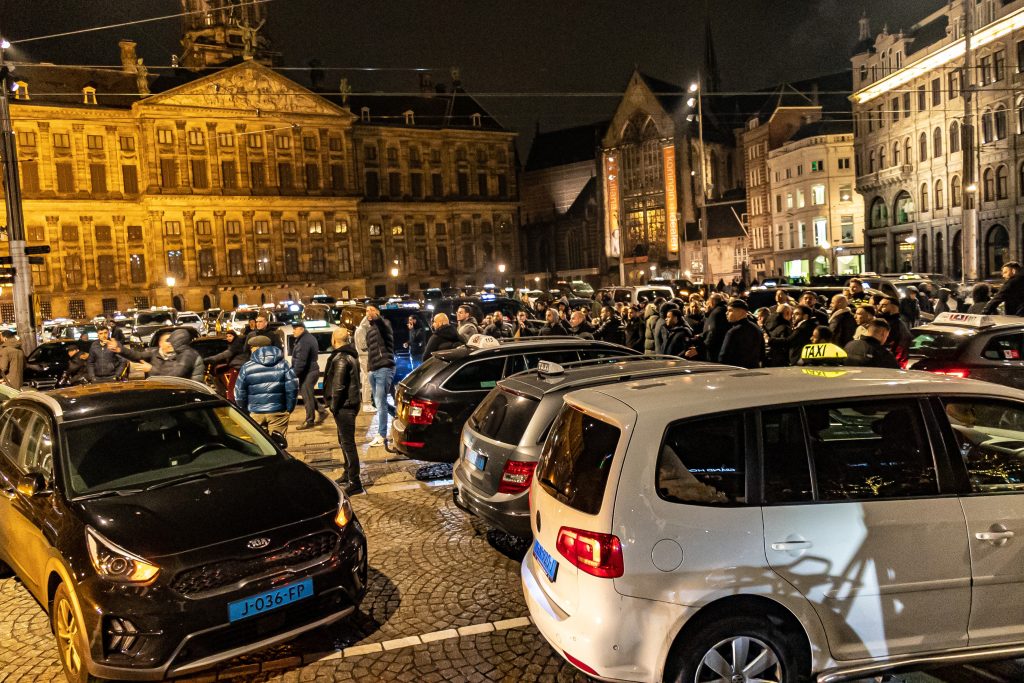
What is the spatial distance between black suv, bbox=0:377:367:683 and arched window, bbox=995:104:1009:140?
164ft

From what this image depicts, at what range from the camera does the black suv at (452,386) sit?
8.93 m

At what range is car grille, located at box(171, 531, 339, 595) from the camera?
4.59 metres

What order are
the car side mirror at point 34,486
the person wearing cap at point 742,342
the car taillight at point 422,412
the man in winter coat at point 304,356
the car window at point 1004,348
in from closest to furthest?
the car side mirror at point 34,486
the car taillight at point 422,412
the car window at point 1004,348
the person wearing cap at point 742,342
the man in winter coat at point 304,356

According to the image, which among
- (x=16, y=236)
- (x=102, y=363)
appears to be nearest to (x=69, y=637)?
(x=102, y=363)

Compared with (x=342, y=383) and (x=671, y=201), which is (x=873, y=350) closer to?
(x=342, y=383)

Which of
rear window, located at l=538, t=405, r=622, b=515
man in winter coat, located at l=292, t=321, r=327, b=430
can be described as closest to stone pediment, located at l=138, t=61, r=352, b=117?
man in winter coat, located at l=292, t=321, r=327, b=430

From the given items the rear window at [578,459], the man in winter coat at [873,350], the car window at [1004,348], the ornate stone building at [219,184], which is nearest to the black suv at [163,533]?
the rear window at [578,459]

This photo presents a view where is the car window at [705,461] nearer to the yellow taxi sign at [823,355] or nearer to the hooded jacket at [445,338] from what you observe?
the yellow taxi sign at [823,355]

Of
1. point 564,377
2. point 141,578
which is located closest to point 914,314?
point 564,377

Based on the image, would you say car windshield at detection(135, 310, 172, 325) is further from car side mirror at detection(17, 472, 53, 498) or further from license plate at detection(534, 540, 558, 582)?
license plate at detection(534, 540, 558, 582)

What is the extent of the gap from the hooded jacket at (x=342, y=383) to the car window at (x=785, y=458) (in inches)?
241

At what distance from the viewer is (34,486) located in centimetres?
529

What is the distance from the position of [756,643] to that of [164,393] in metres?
4.99

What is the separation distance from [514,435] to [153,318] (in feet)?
126
